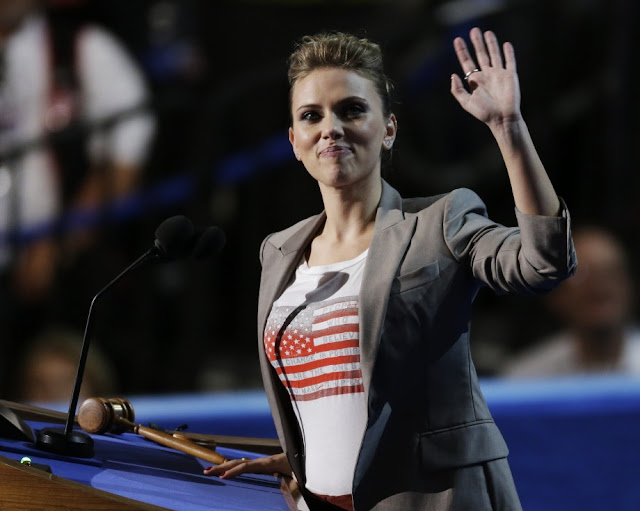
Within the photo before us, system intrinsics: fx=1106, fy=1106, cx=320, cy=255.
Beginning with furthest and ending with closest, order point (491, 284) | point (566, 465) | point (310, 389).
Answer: point (566, 465)
point (310, 389)
point (491, 284)

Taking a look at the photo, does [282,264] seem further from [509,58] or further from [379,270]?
[509,58]

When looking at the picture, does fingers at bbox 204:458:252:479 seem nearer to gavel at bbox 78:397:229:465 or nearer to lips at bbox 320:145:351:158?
gavel at bbox 78:397:229:465

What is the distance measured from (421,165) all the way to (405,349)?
302 centimetres

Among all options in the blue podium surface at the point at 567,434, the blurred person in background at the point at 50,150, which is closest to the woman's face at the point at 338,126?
the blue podium surface at the point at 567,434

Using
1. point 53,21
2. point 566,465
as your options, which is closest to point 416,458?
point 566,465

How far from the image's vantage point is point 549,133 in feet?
14.8

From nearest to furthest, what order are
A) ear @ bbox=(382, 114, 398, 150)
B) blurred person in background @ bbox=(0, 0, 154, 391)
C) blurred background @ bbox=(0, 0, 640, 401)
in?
1. ear @ bbox=(382, 114, 398, 150)
2. blurred background @ bbox=(0, 0, 640, 401)
3. blurred person in background @ bbox=(0, 0, 154, 391)

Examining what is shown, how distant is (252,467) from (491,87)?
73 centimetres

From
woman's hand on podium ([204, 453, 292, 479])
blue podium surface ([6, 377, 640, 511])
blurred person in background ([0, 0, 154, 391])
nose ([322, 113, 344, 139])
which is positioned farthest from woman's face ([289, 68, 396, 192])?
blurred person in background ([0, 0, 154, 391])

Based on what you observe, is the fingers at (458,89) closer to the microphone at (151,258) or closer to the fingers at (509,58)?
the fingers at (509,58)

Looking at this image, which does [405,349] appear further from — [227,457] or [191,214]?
[191,214]

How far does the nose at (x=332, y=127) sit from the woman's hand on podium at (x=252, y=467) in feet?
1.81

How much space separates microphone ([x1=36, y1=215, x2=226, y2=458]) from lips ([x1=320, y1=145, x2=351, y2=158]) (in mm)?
309

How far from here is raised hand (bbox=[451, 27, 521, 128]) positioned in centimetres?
159
